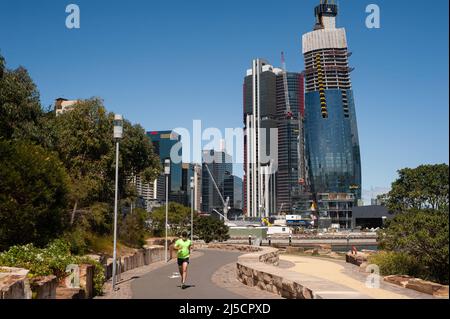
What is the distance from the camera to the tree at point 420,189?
21156 mm

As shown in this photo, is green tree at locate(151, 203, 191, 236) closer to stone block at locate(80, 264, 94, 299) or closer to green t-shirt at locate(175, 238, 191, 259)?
green t-shirt at locate(175, 238, 191, 259)

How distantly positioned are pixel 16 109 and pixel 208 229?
44797 mm

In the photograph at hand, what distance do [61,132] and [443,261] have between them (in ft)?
77.0

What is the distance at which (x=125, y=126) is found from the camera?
4147 centimetres

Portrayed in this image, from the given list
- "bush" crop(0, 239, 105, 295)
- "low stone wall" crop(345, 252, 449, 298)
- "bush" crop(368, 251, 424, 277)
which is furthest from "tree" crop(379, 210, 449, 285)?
"bush" crop(0, 239, 105, 295)

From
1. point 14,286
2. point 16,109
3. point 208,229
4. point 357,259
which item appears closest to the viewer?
point 14,286

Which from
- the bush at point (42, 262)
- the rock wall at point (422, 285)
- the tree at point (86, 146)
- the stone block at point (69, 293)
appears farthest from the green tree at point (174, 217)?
the stone block at point (69, 293)

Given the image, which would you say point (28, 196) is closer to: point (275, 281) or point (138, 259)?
point (138, 259)

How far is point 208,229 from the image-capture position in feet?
225

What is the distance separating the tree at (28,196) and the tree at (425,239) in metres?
16.2

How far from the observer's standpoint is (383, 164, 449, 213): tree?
2116 cm

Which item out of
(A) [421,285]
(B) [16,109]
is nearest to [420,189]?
(A) [421,285]

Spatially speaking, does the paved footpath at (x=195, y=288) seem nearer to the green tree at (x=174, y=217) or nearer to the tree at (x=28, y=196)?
the tree at (x=28, y=196)
